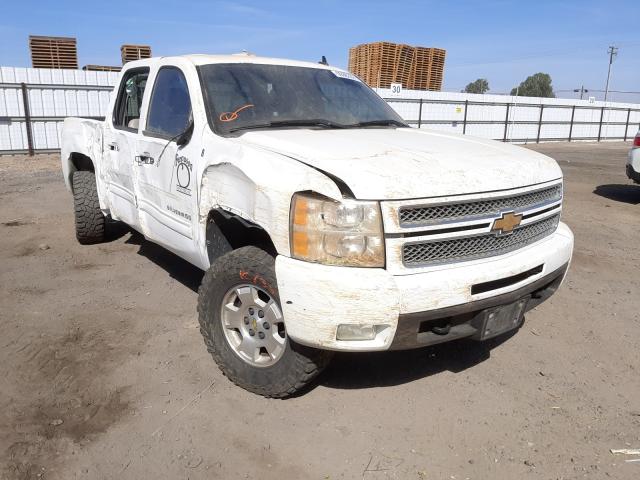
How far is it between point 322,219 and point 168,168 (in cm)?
171

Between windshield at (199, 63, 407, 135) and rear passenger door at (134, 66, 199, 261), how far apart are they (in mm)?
231

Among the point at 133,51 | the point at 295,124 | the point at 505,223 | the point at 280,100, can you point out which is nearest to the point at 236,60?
the point at 280,100

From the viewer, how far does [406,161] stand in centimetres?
275

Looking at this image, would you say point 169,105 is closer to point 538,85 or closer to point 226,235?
point 226,235

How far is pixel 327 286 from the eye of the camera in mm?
2463

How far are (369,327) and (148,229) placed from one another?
248 cm

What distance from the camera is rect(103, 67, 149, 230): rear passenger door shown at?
450 centimetres

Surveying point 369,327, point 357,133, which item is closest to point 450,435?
point 369,327

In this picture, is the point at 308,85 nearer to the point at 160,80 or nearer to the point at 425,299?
the point at 160,80

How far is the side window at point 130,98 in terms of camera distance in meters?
4.62

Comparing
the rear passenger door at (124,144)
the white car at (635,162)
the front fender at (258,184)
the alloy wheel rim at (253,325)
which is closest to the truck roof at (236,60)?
the rear passenger door at (124,144)

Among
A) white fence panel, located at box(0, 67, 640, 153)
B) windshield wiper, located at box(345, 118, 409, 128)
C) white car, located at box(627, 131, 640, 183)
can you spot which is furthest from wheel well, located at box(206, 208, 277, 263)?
white fence panel, located at box(0, 67, 640, 153)

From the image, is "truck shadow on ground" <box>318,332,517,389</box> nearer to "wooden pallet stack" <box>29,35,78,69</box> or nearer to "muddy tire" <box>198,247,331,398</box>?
"muddy tire" <box>198,247,331,398</box>

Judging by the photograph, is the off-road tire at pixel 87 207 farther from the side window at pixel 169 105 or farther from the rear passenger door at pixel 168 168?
the side window at pixel 169 105
